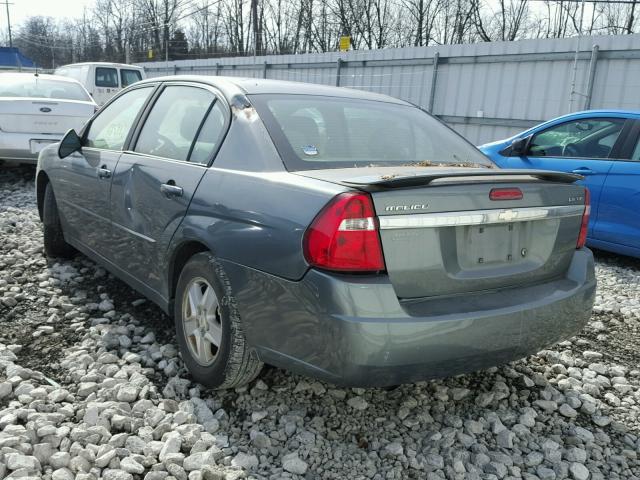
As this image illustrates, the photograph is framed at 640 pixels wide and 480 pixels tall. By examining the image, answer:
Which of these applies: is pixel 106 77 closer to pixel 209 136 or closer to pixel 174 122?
pixel 174 122

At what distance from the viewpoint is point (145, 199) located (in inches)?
128

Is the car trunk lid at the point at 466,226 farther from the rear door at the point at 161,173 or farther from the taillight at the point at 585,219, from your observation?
the rear door at the point at 161,173

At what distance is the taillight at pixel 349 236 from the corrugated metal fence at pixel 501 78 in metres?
9.08

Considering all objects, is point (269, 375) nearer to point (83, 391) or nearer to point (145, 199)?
point (83, 391)

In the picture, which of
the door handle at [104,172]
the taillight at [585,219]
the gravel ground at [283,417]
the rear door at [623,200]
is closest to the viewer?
the gravel ground at [283,417]

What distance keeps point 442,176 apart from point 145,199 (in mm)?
1718

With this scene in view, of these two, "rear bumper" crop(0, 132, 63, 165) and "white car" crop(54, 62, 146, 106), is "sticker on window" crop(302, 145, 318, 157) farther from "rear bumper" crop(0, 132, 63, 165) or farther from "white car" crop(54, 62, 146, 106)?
"white car" crop(54, 62, 146, 106)

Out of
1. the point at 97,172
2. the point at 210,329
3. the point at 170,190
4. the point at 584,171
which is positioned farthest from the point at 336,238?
the point at 584,171

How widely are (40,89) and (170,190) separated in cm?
671


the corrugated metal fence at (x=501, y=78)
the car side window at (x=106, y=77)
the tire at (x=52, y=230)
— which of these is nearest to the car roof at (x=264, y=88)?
the tire at (x=52, y=230)

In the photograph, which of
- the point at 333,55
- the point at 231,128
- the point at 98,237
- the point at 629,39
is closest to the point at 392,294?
the point at 231,128

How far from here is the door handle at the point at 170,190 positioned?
9.70 ft

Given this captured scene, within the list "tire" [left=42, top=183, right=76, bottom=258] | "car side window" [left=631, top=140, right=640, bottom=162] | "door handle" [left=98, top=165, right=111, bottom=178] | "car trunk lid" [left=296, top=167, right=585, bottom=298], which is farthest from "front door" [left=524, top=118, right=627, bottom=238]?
"tire" [left=42, top=183, right=76, bottom=258]

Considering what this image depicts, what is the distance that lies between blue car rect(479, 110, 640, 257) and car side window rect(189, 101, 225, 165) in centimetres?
399
